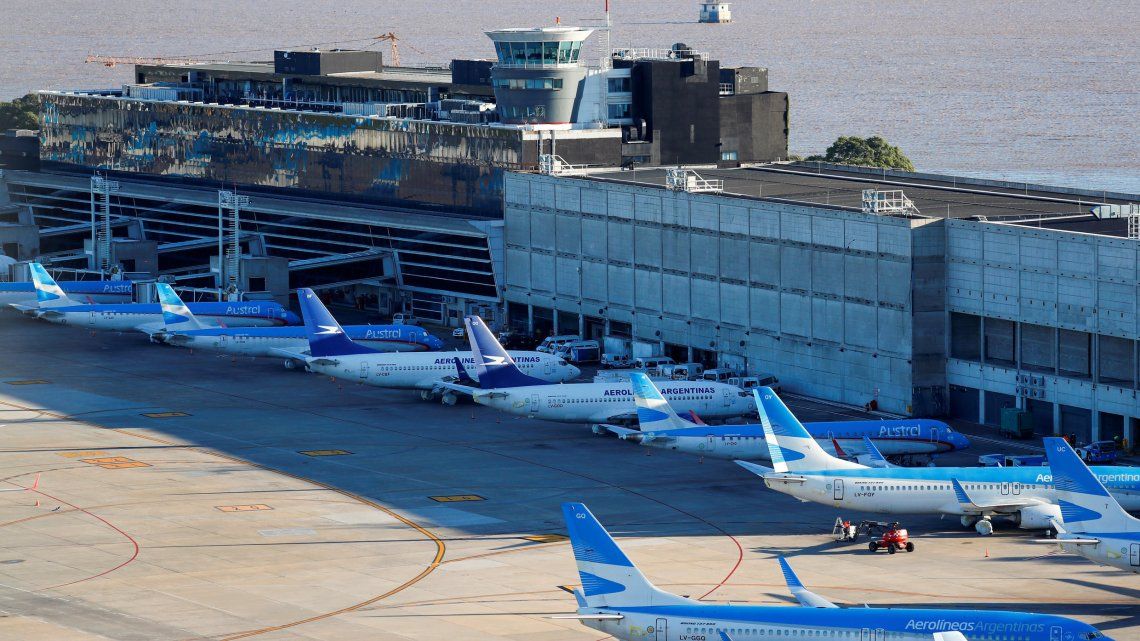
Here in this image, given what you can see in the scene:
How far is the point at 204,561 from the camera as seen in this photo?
8725 cm

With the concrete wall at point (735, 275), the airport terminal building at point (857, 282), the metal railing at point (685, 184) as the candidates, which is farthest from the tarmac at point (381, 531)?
the metal railing at point (685, 184)

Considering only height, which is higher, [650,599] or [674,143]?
[674,143]

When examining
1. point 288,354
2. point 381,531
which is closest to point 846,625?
point 381,531

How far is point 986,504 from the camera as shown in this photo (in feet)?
300

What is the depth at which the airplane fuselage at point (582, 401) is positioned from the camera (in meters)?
120

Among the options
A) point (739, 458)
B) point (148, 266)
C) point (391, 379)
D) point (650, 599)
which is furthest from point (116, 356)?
point (650, 599)

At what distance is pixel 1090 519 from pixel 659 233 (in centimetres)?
6960

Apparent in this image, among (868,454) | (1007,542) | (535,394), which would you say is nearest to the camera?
(1007,542)

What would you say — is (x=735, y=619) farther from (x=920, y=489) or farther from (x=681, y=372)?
(x=681, y=372)

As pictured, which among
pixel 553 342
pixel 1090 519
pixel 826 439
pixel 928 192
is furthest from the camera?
pixel 553 342

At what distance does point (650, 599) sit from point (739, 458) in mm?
42265

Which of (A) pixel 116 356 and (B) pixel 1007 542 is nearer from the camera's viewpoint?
(B) pixel 1007 542

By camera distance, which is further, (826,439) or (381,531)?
(826,439)

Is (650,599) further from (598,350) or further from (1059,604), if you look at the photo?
(598,350)
